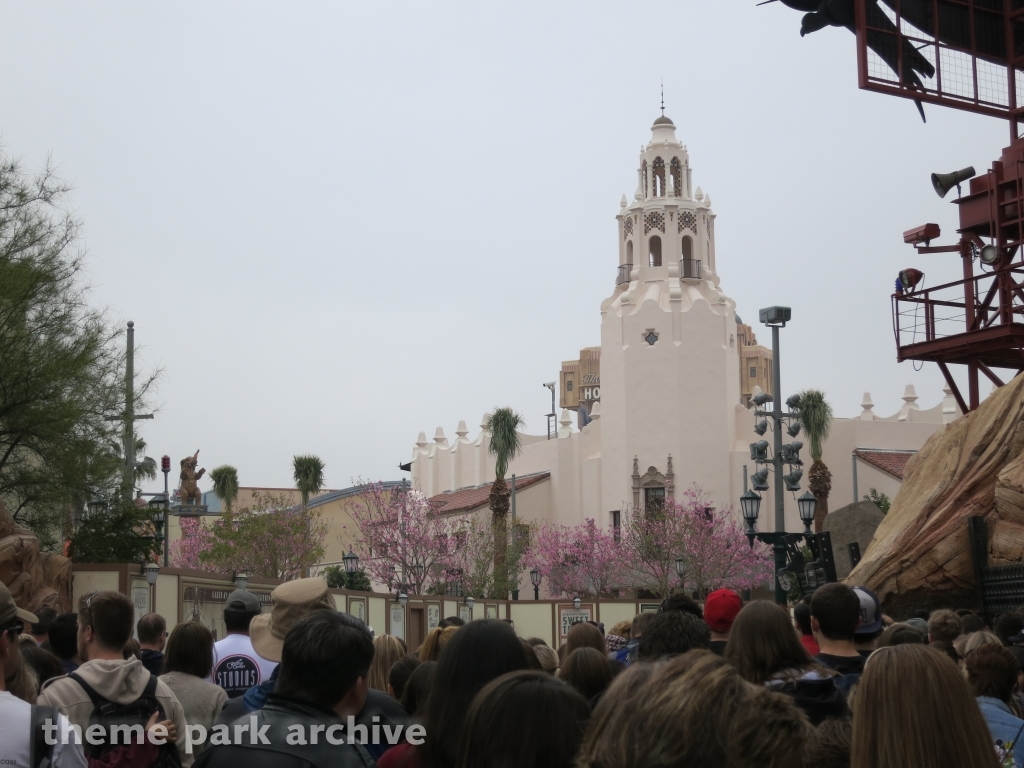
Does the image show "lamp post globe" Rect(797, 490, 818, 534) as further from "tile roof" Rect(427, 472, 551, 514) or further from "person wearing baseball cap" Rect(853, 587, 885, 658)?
"tile roof" Rect(427, 472, 551, 514)

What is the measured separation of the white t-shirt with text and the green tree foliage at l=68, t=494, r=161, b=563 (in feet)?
67.7

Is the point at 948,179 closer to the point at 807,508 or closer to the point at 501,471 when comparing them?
the point at 807,508

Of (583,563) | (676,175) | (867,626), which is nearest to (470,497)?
(583,563)

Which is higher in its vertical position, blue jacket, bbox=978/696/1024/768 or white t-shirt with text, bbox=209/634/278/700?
white t-shirt with text, bbox=209/634/278/700

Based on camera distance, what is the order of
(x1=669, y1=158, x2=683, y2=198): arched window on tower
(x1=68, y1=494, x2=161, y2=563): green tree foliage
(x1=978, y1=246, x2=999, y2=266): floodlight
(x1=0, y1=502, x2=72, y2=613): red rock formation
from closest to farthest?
(x1=0, y1=502, x2=72, y2=613): red rock formation < (x1=978, y1=246, x2=999, y2=266): floodlight < (x1=68, y1=494, x2=161, y2=563): green tree foliage < (x1=669, y1=158, x2=683, y2=198): arched window on tower

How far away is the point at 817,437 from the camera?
190ft

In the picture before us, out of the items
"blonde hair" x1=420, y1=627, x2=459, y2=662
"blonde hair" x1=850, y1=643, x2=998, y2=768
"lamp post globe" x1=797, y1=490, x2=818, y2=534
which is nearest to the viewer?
"blonde hair" x1=850, y1=643, x2=998, y2=768

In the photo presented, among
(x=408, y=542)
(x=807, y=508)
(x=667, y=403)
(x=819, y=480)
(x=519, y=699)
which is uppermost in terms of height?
(x=667, y=403)

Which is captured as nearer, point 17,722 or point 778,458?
point 17,722

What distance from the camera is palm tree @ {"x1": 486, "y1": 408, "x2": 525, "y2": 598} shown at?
A: 2393 inches

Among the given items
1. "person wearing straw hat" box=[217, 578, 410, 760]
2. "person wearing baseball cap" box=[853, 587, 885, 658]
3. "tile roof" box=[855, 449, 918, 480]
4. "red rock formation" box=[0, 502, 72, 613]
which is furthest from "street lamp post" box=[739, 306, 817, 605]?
"tile roof" box=[855, 449, 918, 480]

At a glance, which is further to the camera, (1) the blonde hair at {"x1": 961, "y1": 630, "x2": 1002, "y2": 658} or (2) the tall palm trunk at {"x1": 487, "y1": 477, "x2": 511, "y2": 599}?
(2) the tall palm trunk at {"x1": 487, "y1": 477, "x2": 511, "y2": 599}

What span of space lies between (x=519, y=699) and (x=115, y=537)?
25583mm

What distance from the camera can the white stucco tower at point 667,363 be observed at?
62469 mm
